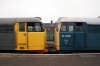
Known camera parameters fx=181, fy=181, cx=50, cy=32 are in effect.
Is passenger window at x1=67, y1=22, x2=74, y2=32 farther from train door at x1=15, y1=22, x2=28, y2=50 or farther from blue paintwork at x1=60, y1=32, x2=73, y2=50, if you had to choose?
train door at x1=15, y1=22, x2=28, y2=50

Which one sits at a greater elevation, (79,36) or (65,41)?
(79,36)

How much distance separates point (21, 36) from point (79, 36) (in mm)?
3958

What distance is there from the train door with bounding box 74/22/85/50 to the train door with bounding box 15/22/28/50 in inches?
136

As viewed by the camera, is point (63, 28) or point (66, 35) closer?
point (66, 35)

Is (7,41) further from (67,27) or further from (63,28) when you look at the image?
(67,27)

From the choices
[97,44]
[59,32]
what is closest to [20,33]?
[59,32]

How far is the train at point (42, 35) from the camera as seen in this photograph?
1232 centimetres

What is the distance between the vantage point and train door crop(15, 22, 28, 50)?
1227cm

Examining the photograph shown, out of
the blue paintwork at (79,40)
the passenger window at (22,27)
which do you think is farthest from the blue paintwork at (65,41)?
the passenger window at (22,27)

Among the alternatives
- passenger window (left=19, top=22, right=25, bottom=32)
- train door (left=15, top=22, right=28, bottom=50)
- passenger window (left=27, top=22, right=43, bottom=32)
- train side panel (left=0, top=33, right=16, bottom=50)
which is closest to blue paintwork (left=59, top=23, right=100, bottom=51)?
passenger window (left=27, top=22, right=43, bottom=32)

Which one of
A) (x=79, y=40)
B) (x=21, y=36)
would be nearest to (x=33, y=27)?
(x=21, y=36)

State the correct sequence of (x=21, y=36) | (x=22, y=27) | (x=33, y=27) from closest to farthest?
(x=21, y=36)
(x=22, y=27)
(x=33, y=27)

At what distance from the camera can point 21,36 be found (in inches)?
483

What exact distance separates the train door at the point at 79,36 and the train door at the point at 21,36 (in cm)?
347
